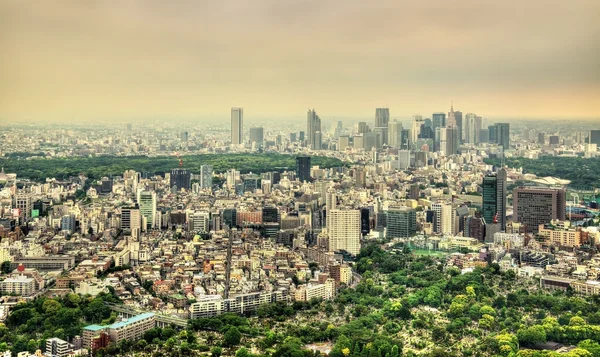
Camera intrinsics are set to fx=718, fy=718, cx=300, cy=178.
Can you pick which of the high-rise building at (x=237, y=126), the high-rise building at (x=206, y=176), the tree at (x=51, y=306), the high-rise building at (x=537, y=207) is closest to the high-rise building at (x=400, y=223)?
the high-rise building at (x=537, y=207)

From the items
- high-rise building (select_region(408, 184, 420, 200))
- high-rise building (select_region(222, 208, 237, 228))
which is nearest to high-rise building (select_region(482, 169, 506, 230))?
high-rise building (select_region(408, 184, 420, 200))

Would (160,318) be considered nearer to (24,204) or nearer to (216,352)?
(216,352)

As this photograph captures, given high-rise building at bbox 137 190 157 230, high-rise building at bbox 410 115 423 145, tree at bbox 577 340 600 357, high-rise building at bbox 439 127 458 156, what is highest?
high-rise building at bbox 410 115 423 145

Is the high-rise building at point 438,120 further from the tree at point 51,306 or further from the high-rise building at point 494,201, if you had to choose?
the tree at point 51,306

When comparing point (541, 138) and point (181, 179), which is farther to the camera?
point (181, 179)

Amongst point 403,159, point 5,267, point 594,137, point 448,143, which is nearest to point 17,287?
point 5,267

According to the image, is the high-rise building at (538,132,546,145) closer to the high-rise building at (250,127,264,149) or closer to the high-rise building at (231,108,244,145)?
the high-rise building at (231,108,244,145)
